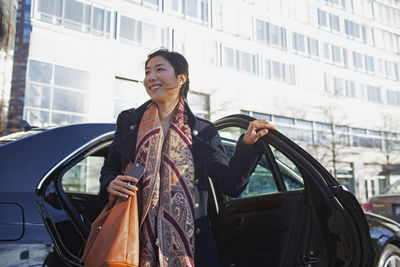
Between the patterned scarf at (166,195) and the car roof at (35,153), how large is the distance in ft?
1.39

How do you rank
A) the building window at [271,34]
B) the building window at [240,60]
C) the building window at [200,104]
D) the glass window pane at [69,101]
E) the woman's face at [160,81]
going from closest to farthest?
the woman's face at [160,81] → the glass window pane at [69,101] → the building window at [200,104] → the building window at [240,60] → the building window at [271,34]

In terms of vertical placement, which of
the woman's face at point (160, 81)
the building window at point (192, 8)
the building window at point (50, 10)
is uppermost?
the building window at point (192, 8)

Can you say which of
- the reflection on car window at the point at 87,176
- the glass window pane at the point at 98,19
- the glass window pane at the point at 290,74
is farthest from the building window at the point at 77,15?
the reflection on car window at the point at 87,176

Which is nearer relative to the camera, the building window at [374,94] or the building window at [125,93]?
the building window at [125,93]

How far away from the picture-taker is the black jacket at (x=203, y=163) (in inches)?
71.4

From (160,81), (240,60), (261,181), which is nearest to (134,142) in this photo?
(160,81)

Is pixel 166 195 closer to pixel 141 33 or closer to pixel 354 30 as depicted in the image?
pixel 141 33

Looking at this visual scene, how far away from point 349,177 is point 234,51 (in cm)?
1306

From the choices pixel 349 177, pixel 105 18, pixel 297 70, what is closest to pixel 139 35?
pixel 105 18

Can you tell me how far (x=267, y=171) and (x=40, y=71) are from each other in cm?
1306

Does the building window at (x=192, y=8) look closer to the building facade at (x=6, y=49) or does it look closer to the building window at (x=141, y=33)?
the building window at (x=141, y=33)

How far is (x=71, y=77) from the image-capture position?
14.5 meters

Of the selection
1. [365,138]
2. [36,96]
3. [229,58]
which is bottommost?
[36,96]

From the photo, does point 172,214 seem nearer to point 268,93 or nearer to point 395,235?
point 395,235
